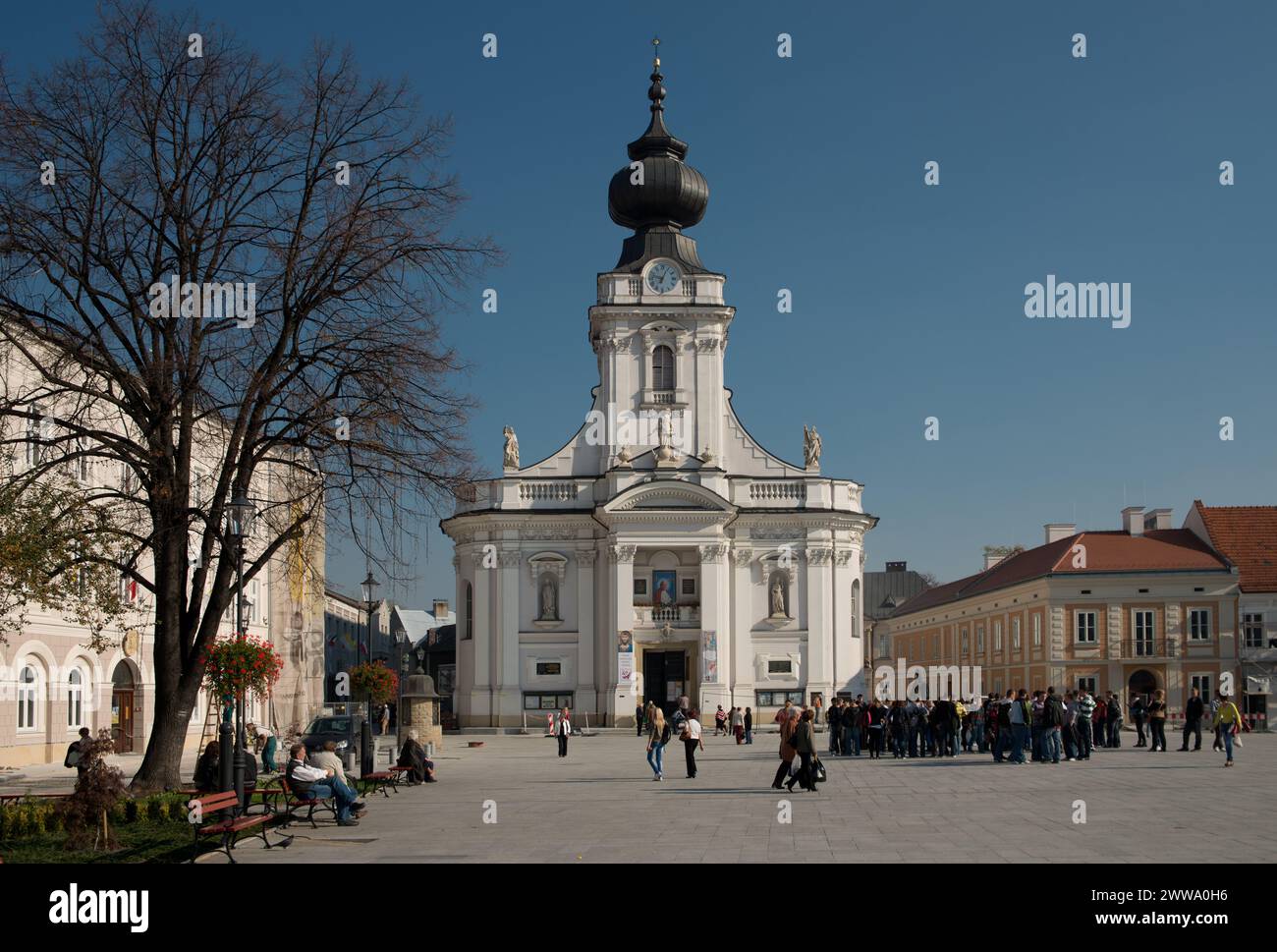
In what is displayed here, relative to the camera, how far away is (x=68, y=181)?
77.1 feet

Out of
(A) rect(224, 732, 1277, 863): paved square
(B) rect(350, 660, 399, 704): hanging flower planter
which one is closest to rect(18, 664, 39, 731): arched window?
(A) rect(224, 732, 1277, 863): paved square

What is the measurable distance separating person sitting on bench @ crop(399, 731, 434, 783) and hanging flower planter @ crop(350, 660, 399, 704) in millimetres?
27634

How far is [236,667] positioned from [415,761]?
16.9 feet

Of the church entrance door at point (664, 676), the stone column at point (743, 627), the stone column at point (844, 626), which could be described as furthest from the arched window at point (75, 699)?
the stone column at point (844, 626)

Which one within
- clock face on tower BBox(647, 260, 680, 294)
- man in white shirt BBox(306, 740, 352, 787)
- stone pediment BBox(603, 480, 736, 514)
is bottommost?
Answer: man in white shirt BBox(306, 740, 352, 787)

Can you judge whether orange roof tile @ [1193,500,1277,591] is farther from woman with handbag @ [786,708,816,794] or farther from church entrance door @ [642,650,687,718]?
woman with handbag @ [786,708,816,794]

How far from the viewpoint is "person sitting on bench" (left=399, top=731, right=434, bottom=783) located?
2866 centimetres

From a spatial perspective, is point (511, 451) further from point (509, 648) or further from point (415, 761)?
point (415, 761)

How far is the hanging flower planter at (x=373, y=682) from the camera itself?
58000 mm

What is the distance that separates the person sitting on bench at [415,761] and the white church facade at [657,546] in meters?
31.4

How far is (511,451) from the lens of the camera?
6500cm
